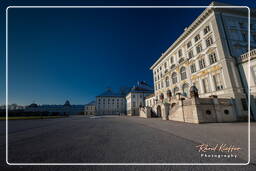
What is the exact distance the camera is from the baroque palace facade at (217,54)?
44.7 feet

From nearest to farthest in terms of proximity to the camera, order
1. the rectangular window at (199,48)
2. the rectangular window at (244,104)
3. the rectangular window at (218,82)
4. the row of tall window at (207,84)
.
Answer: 1. the rectangular window at (244,104)
2. the rectangular window at (218,82)
3. the row of tall window at (207,84)
4. the rectangular window at (199,48)

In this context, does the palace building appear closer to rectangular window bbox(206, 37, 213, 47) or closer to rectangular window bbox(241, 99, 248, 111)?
rectangular window bbox(206, 37, 213, 47)

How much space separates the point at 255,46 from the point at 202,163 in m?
24.2

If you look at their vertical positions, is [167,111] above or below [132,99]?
below

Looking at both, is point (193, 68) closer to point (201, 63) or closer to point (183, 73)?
point (201, 63)

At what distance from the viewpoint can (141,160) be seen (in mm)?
2902

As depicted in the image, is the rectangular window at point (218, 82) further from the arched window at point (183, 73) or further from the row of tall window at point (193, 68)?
the arched window at point (183, 73)

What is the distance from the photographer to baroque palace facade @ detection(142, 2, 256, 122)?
13.6 metres

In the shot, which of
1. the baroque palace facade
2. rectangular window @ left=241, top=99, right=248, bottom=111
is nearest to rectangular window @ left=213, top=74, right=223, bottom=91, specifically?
the baroque palace facade

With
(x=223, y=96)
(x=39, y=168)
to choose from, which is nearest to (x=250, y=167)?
(x=39, y=168)

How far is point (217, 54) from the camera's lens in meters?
15.3

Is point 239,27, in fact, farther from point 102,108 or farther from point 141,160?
point 102,108

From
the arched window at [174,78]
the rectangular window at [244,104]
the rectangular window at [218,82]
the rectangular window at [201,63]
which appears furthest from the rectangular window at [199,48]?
the rectangular window at [244,104]

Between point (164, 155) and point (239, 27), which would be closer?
point (164, 155)
